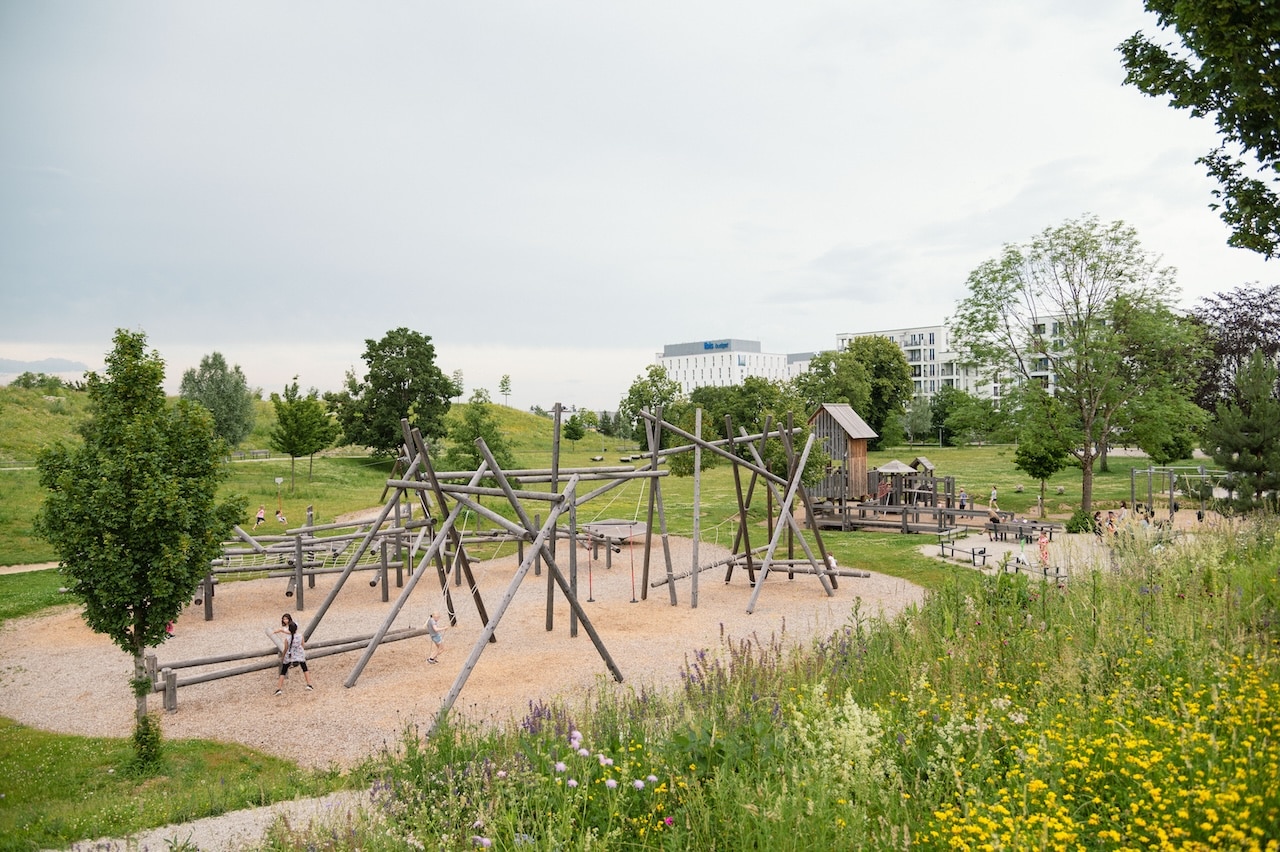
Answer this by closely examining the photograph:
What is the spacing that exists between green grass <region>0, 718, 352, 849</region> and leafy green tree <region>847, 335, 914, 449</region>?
71.0 meters

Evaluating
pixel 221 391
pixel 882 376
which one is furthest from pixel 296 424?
pixel 882 376

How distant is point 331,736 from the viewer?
964 cm

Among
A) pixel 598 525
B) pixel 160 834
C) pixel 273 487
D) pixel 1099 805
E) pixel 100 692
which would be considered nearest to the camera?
pixel 1099 805

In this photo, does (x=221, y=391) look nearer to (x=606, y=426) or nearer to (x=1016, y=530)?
(x=1016, y=530)

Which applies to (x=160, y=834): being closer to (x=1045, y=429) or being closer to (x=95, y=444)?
(x=95, y=444)

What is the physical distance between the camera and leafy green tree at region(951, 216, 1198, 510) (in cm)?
2742

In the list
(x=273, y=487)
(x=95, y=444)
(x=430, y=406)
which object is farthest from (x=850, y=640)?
(x=430, y=406)

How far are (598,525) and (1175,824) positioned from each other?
2091 cm

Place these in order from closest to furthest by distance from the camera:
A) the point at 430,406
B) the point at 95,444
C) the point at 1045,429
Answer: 1. the point at 95,444
2. the point at 1045,429
3. the point at 430,406

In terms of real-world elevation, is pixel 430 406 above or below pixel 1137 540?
above

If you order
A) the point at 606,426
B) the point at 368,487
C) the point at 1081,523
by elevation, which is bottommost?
the point at 1081,523

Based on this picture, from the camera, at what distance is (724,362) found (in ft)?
572

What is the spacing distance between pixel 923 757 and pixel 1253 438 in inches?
987

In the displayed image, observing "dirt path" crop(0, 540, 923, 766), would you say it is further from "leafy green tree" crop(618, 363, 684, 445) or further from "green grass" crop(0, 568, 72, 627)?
"leafy green tree" crop(618, 363, 684, 445)
